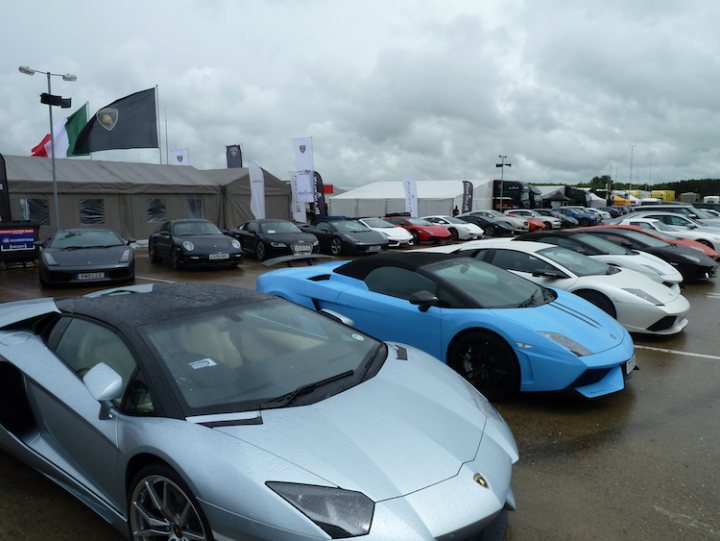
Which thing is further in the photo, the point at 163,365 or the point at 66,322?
the point at 66,322

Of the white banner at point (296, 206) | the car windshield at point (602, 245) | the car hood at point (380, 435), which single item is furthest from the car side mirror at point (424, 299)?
the white banner at point (296, 206)

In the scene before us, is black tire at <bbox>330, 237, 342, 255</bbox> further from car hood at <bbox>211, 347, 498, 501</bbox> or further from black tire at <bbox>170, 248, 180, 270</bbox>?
car hood at <bbox>211, 347, 498, 501</bbox>

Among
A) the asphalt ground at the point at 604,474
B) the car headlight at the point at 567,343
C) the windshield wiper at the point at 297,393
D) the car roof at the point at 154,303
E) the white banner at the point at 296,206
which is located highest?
the white banner at the point at 296,206

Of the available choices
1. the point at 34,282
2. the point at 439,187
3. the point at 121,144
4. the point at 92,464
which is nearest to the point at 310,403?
the point at 92,464

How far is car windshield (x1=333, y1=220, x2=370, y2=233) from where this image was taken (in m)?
16.8

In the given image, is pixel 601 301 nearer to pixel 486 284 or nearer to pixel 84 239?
pixel 486 284

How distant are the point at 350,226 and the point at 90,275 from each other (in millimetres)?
9137

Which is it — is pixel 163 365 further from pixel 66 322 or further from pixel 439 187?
pixel 439 187

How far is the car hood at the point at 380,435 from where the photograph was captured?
6.20ft

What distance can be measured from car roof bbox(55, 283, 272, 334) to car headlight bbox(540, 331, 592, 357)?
2.19 metres

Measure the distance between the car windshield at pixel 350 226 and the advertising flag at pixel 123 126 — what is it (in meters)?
8.09

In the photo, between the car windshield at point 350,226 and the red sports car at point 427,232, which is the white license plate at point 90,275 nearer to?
the car windshield at point 350,226

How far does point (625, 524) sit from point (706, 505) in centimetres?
54

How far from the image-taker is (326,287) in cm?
524
